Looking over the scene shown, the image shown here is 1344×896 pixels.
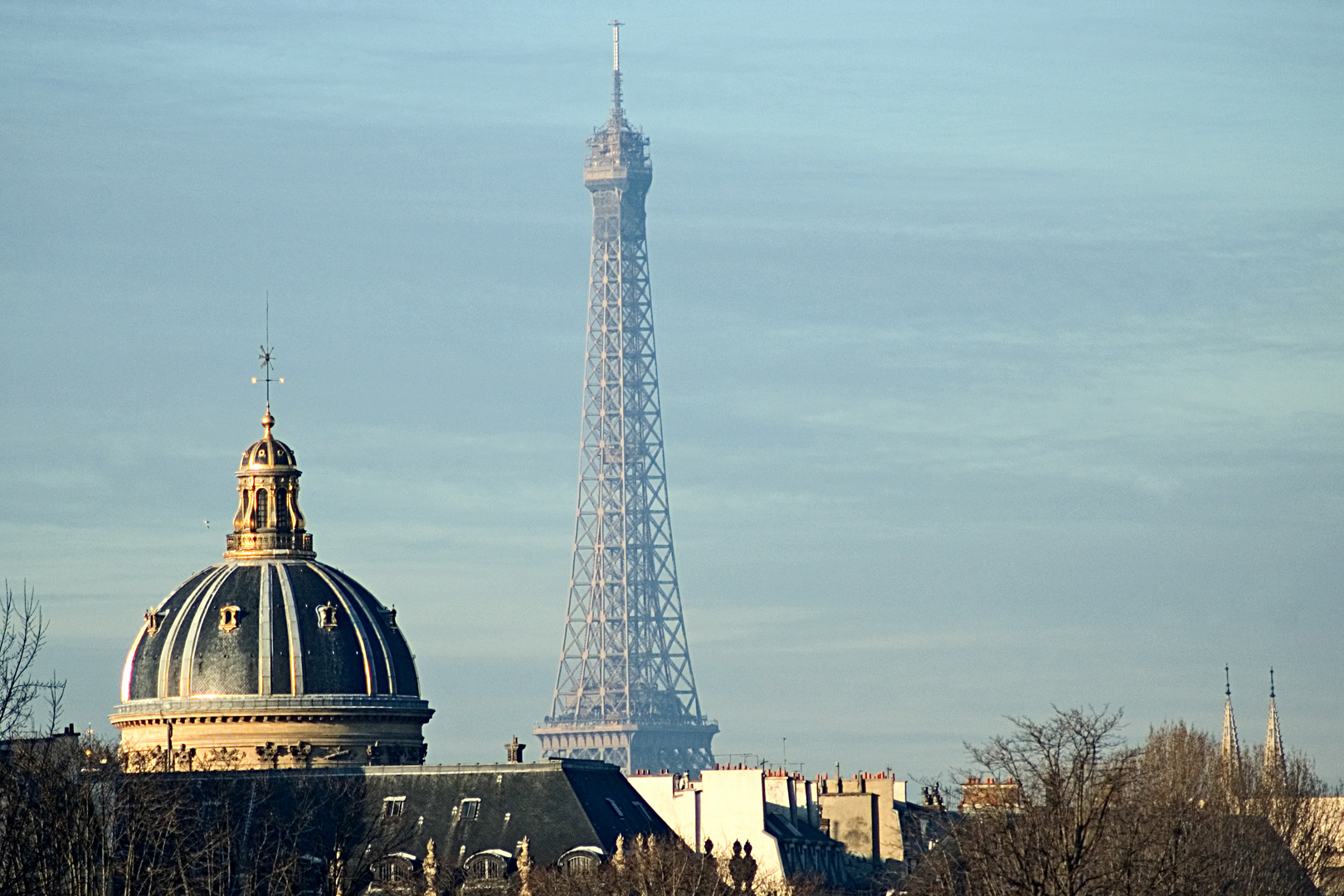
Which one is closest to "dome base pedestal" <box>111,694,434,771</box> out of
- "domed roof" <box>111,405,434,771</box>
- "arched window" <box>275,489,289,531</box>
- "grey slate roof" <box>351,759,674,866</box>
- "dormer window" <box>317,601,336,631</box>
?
"domed roof" <box>111,405,434,771</box>

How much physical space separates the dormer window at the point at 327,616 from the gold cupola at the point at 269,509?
3633 mm

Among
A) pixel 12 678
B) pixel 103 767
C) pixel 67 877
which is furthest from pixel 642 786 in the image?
pixel 12 678

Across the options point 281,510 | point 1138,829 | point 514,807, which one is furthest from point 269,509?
point 1138,829

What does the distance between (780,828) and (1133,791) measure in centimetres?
4519

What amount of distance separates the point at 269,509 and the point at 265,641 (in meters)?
7.34

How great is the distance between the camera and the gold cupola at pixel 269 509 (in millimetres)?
161750

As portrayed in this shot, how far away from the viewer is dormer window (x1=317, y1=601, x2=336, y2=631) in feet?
520

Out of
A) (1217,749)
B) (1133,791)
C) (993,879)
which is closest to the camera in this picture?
(993,879)

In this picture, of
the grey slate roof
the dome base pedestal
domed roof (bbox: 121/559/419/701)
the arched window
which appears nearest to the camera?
the grey slate roof

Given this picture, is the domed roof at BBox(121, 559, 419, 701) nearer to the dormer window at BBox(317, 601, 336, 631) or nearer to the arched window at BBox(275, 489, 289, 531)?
the dormer window at BBox(317, 601, 336, 631)

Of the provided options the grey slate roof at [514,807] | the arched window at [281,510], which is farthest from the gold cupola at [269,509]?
the grey slate roof at [514,807]

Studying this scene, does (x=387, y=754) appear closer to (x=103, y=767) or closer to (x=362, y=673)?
(x=362, y=673)

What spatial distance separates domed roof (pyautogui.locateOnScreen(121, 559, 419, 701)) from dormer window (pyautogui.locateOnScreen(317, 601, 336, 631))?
0.10 ft

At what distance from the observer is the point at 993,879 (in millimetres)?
91875
